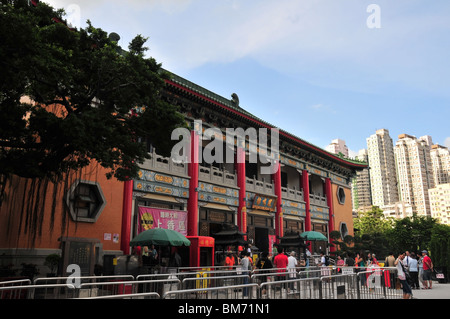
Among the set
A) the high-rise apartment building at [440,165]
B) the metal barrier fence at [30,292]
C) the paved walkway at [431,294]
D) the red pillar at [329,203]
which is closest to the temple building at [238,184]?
the red pillar at [329,203]

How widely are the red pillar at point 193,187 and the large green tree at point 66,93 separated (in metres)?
7.87

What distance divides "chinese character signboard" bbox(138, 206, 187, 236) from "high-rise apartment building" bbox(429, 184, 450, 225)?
11442 cm

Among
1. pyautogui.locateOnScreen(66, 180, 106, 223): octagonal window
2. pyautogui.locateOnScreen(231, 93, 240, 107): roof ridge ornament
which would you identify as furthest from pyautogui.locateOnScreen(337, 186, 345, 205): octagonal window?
pyautogui.locateOnScreen(66, 180, 106, 223): octagonal window

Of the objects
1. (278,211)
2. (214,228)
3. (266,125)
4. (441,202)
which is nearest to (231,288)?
(214,228)

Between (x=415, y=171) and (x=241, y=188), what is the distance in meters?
112

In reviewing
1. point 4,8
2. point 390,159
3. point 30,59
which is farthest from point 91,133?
point 390,159

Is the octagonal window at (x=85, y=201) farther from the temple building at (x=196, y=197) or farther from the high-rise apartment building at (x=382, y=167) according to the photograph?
the high-rise apartment building at (x=382, y=167)

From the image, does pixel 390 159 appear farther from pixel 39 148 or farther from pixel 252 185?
pixel 39 148

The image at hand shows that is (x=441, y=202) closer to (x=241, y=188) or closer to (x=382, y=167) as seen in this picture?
(x=382, y=167)

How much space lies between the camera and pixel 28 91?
9.20 m

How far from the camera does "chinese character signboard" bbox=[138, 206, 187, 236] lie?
17.1m

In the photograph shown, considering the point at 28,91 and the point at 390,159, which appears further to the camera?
the point at 390,159
